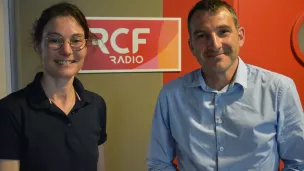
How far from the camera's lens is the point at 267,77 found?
123cm

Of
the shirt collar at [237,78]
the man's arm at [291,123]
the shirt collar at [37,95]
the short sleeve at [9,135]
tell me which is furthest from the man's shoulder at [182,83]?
the short sleeve at [9,135]

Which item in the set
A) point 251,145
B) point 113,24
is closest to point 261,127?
point 251,145

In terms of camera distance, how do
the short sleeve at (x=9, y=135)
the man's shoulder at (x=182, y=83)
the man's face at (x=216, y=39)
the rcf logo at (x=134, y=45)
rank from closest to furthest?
the short sleeve at (x=9, y=135)
the man's face at (x=216, y=39)
the man's shoulder at (x=182, y=83)
the rcf logo at (x=134, y=45)

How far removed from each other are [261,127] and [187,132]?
28 cm

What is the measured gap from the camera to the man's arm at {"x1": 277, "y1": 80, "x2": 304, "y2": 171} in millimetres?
1175

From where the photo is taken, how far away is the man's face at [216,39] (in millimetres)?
1175

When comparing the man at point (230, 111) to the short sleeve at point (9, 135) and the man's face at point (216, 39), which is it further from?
the short sleeve at point (9, 135)

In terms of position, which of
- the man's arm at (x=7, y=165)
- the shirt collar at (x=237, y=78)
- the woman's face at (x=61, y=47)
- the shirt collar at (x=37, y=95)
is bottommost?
the man's arm at (x=7, y=165)

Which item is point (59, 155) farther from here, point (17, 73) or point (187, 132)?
point (17, 73)

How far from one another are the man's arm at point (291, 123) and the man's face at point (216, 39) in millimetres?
229

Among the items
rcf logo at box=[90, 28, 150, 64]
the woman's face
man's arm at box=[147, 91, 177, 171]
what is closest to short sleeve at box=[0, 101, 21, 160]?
the woman's face

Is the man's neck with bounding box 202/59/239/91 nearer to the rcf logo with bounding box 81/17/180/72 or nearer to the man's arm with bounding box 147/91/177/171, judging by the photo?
the man's arm with bounding box 147/91/177/171

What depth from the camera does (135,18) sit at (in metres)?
1.63

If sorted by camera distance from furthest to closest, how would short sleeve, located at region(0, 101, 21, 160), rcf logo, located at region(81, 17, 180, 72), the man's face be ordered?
rcf logo, located at region(81, 17, 180, 72) < the man's face < short sleeve, located at region(0, 101, 21, 160)
